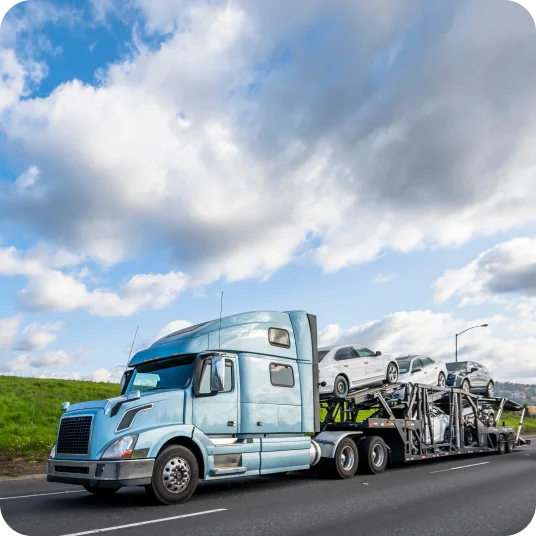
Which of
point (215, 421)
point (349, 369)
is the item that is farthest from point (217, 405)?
point (349, 369)

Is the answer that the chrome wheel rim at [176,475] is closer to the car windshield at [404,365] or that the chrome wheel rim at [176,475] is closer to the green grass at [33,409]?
the car windshield at [404,365]

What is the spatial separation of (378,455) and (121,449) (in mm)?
7060

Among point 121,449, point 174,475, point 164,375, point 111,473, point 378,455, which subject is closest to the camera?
point 111,473

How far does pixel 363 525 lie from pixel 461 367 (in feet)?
47.1

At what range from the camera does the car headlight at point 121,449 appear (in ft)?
26.7

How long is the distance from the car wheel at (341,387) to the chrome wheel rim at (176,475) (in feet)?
18.0

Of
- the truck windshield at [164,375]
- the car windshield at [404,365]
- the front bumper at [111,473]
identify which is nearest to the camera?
the front bumper at [111,473]

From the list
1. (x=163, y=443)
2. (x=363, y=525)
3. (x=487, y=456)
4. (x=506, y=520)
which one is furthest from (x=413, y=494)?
(x=487, y=456)

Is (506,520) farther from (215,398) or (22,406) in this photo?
(22,406)

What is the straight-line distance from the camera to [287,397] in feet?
35.4

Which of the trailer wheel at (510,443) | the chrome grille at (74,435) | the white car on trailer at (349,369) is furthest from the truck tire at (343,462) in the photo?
the trailer wheel at (510,443)

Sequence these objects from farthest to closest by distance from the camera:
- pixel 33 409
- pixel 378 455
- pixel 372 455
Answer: pixel 33 409 < pixel 378 455 < pixel 372 455

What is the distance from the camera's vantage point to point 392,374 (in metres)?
15.7

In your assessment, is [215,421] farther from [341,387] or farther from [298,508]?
[341,387]
